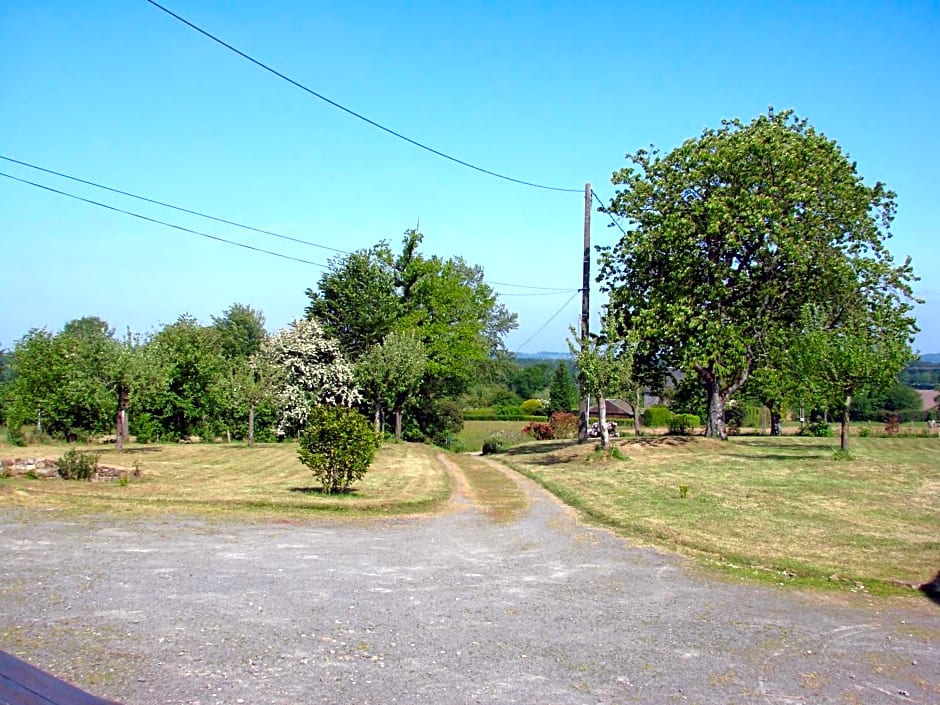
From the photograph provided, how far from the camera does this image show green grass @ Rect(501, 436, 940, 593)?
10.3 metres

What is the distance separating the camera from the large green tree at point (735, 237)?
28.0 m

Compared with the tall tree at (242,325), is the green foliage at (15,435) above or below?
below

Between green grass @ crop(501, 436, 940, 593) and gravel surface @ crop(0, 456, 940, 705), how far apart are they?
118 cm

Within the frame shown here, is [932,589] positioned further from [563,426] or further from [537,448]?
[563,426]

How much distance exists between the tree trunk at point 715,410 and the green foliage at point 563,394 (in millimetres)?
33237

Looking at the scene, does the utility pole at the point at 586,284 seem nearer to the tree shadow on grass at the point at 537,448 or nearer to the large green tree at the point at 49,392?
the tree shadow on grass at the point at 537,448

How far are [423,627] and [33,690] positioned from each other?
13.0ft

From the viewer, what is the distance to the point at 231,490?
16.7m

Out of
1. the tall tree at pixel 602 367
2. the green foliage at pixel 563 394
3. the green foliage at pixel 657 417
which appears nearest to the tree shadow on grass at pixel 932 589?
the tall tree at pixel 602 367

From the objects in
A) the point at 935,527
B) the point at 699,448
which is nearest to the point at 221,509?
the point at 935,527

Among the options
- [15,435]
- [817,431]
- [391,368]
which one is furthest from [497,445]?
[15,435]

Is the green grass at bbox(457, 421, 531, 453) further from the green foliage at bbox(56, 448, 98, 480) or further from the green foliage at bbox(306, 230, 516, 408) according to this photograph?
the green foliage at bbox(56, 448, 98, 480)

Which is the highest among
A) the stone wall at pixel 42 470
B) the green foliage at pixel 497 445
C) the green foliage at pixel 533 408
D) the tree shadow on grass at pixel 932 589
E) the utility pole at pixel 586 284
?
the utility pole at pixel 586 284

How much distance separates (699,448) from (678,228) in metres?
7.92
